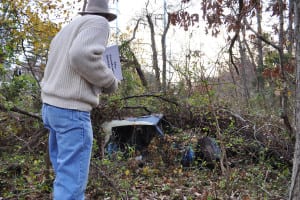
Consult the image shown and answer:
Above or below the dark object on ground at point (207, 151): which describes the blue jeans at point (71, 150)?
above

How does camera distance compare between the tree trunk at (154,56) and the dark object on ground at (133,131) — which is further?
→ the tree trunk at (154,56)

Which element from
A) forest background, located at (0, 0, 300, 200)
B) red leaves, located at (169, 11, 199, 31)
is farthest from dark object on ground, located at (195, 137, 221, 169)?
red leaves, located at (169, 11, 199, 31)

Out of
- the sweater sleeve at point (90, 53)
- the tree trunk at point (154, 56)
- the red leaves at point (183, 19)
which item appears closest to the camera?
the sweater sleeve at point (90, 53)

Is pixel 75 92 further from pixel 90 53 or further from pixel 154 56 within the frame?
pixel 154 56

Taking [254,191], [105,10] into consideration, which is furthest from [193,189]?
[105,10]

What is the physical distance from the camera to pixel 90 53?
2654mm

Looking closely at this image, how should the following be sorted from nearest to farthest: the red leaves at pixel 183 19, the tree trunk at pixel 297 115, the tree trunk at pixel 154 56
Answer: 1. the tree trunk at pixel 297 115
2. the red leaves at pixel 183 19
3. the tree trunk at pixel 154 56

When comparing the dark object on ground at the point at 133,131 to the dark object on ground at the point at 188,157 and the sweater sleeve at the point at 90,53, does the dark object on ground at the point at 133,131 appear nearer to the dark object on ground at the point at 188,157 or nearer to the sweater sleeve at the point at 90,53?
the dark object on ground at the point at 188,157

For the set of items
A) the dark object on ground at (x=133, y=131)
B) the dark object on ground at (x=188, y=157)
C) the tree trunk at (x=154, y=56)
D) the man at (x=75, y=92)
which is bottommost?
the dark object on ground at (x=188, y=157)

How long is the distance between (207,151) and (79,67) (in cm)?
352

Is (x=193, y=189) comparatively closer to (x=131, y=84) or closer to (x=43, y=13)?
(x=131, y=84)

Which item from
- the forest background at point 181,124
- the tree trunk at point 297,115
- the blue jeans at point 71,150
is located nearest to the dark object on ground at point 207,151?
the forest background at point 181,124

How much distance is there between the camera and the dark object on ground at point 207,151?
571cm

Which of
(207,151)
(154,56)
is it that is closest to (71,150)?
(207,151)
